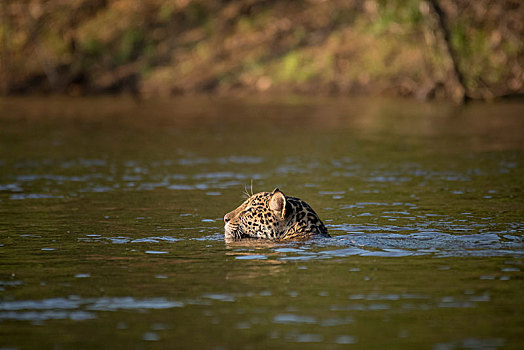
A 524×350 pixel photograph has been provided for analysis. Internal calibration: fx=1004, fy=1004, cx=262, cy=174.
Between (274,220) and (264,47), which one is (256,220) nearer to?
(274,220)

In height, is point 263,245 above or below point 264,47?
below

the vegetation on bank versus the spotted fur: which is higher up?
the vegetation on bank

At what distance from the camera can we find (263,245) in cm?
1370

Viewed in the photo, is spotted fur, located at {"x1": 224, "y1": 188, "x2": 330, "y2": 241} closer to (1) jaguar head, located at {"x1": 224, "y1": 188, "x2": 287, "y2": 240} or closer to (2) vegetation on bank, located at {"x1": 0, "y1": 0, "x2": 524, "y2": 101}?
(1) jaguar head, located at {"x1": 224, "y1": 188, "x2": 287, "y2": 240}

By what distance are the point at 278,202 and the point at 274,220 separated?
0.43 metres

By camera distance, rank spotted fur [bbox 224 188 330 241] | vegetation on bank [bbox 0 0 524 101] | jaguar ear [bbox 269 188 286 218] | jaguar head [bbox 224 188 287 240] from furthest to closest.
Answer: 1. vegetation on bank [bbox 0 0 524 101]
2. jaguar head [bbox 224 188 287 240]
3. spotted fur [bbox 224 188 330 241]
4. jaguar ear [bbox 269 188 286 218]

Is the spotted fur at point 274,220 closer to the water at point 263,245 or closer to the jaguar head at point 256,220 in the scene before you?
the jaguar head at point 256,220

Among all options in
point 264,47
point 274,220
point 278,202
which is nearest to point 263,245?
point 274,220

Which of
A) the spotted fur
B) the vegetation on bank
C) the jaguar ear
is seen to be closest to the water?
the spotted fur

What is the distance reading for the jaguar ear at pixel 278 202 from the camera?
44.4ft

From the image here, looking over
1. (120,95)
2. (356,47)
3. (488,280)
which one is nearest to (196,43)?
(120,95)

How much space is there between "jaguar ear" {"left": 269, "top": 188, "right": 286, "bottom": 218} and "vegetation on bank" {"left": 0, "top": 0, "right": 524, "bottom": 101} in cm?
2757

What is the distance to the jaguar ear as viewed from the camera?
1353cm

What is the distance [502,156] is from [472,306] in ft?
50.5
